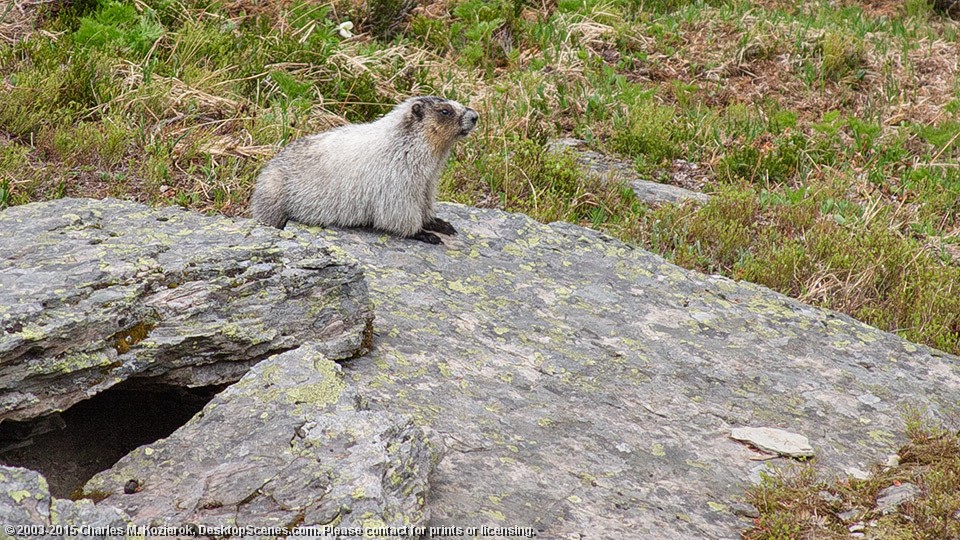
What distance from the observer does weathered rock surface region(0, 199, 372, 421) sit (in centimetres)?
400

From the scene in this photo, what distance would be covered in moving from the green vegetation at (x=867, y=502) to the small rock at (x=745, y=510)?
Result: 1.0 inches

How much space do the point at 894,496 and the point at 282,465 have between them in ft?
9.49

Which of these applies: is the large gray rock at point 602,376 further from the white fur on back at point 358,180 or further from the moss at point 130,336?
the moss at point 130,336

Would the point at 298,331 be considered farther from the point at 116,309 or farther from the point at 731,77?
the point at 731,77

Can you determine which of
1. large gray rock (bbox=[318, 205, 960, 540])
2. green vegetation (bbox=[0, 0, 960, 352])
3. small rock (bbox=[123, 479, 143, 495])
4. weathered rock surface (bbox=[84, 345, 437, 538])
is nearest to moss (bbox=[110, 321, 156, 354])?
weathered rock surface (bbox=[84, 345, 437, 538])

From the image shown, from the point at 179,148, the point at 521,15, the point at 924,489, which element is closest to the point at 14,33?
the point at 179,148

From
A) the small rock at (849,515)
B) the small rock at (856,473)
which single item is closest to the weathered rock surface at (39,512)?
the small rock at (849,515)

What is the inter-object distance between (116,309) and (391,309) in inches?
75.9

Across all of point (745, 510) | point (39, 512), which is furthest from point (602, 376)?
point (39, 512)

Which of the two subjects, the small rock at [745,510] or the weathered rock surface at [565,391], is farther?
the small rock at [745,510]

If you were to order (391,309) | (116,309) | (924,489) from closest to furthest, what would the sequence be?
(116,309) < (924,489) < (391,309)

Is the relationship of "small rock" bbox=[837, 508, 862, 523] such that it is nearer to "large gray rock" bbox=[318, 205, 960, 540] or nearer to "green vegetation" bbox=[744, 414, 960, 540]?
"green vegetation" bbox=[744, 414, 960, 540]

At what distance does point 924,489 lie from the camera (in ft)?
15.0

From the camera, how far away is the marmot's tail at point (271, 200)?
772cm
